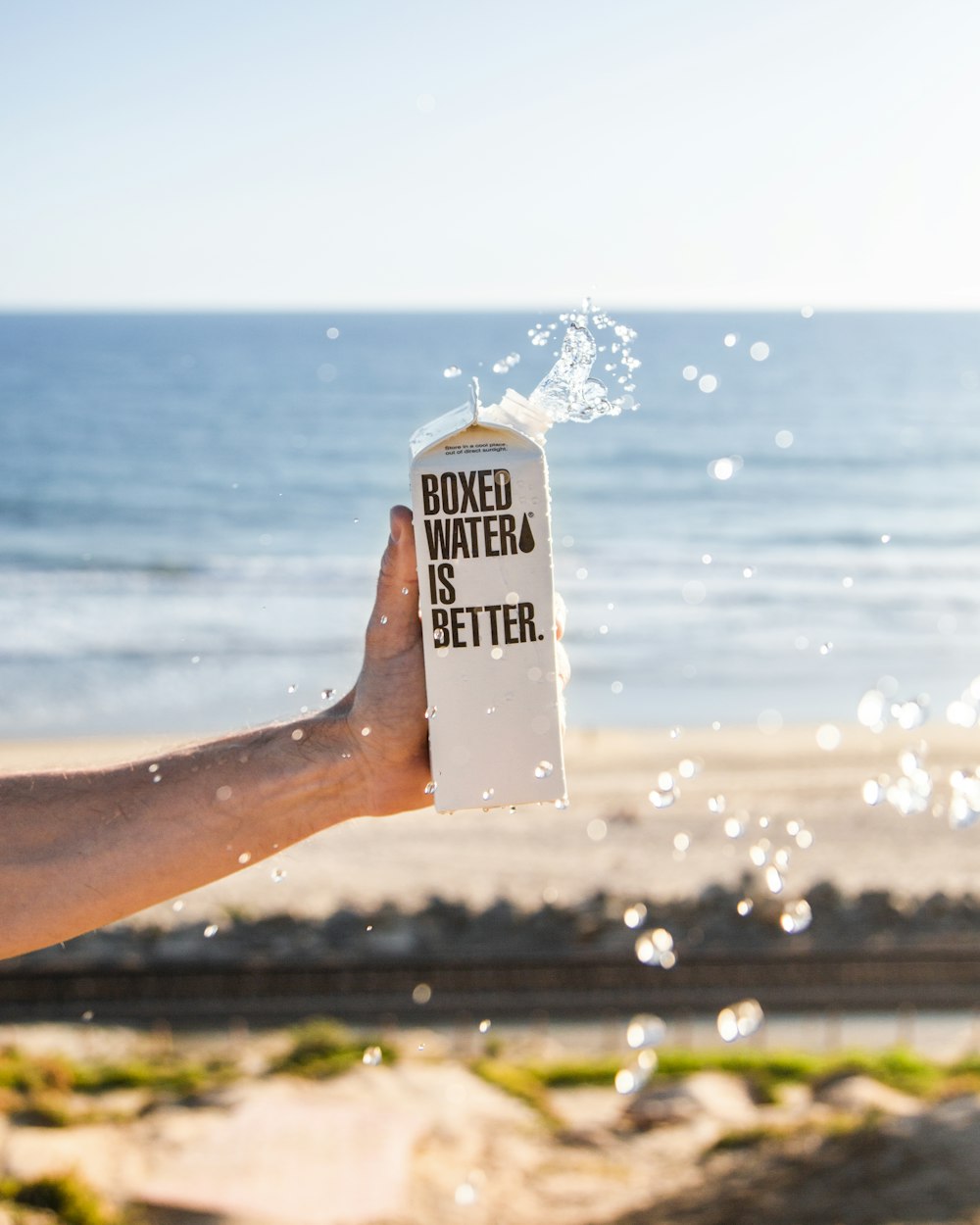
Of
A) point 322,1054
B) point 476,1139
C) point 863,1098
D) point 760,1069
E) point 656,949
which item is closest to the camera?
Result: point 476,1139

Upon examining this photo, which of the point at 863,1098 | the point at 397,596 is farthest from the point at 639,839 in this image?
the point at 397,596

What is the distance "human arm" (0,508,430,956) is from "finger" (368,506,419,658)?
0.08 metres

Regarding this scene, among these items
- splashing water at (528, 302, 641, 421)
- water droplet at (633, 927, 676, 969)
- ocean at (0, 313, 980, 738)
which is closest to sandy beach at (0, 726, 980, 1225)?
splashing water at (528, 302, 641, 421)

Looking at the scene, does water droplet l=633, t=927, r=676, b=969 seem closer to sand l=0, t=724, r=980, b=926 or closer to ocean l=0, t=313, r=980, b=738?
sand l=0, t=724, r=980, b=926

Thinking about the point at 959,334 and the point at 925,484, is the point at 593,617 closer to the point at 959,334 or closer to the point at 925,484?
the point at 925,484

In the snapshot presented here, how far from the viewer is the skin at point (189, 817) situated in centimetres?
210

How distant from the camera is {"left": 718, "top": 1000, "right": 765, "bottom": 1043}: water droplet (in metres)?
8.80

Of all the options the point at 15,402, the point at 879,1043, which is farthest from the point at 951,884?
the point at 15,402

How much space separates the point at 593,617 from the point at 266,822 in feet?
84.5

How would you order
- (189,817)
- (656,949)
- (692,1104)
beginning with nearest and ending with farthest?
(189,817)
(692,1104)
(656,949)

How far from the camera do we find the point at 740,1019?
9062 millimetres

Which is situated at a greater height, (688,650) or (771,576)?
(771,576)

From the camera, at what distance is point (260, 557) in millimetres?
35062

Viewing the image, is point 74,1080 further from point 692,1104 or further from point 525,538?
point 525,538
